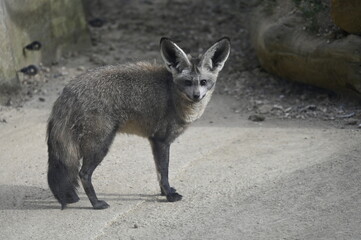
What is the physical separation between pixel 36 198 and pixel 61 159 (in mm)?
648

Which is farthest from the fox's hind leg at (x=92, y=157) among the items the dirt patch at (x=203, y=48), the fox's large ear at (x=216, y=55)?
the dirt patch at (x=203, y=48)

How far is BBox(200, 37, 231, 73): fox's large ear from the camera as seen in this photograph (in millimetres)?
6023

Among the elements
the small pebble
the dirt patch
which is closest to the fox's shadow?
the dirt patch

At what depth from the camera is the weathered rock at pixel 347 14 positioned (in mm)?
7504

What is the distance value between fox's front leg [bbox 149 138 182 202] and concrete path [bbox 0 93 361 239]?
0.31 feet

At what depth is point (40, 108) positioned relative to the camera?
8633mm

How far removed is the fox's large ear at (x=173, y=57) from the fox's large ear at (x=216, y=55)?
0.57ft

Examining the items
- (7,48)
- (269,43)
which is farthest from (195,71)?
(7,48)

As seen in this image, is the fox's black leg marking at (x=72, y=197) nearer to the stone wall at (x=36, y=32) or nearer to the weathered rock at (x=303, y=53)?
the stone wall at (x=36, y=32)

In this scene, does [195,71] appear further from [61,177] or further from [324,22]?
[324,22]

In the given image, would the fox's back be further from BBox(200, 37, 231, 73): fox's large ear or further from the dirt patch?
the dirt patch

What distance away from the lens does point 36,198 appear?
20.3 ft

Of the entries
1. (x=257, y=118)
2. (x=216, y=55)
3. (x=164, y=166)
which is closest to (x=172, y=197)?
(x=164, y=166)

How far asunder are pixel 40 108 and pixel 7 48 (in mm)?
975
